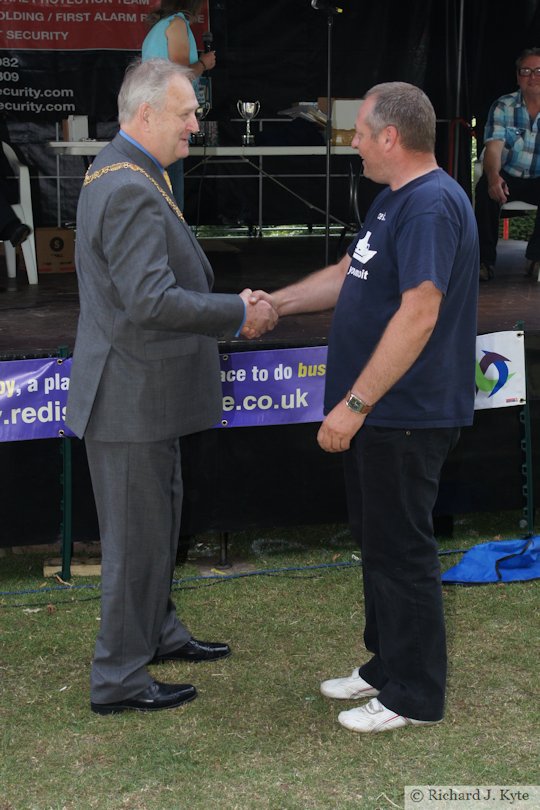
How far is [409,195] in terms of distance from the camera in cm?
251

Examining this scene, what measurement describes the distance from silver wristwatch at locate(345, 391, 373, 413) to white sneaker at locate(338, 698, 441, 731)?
0.85 meters

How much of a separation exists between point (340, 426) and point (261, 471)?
1475 mm

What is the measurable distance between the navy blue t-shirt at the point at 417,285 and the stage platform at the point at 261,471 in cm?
128

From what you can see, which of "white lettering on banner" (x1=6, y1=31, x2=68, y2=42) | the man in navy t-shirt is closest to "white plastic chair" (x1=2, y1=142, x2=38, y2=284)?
"white lettering on banner" (x1=6, y1=31, x2=68, y2=42)

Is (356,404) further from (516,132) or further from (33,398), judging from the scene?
(516,132)

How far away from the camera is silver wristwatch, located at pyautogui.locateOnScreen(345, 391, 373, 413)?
102 inches

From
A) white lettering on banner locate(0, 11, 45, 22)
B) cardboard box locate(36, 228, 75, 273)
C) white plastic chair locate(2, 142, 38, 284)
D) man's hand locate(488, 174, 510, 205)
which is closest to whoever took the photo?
white plastic chair locate(2, 142, 38, 284)

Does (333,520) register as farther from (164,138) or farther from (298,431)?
(164,138)

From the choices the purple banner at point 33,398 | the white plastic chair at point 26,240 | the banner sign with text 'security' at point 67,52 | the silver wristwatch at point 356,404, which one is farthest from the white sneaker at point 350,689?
the banner sign with text 'security' at point 67,52

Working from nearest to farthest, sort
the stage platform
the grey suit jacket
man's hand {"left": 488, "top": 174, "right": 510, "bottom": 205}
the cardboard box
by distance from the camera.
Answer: the grey suit jacket → the stage platform → man's hand {"left": 488, "top": 174, "right": 510, "bottom": 205} → the cardboard box

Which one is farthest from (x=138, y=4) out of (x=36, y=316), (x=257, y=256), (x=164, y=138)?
(x=164, y=138)

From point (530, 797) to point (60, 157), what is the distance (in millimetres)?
8134

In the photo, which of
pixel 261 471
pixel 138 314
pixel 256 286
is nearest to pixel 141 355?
pixel 138 314

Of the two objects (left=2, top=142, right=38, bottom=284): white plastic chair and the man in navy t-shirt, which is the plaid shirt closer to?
(left=2, top=142, right=38, bottom=284): white plastic chair
